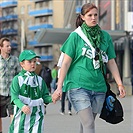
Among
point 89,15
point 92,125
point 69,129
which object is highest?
point 89,15

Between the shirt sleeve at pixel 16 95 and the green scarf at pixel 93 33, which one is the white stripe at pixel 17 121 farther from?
the green scarf at pixel 93 33

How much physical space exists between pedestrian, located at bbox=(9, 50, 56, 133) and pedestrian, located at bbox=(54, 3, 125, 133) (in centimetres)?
41

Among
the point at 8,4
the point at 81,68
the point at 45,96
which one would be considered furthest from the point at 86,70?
the point at 8,4

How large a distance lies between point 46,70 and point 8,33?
79165 mm

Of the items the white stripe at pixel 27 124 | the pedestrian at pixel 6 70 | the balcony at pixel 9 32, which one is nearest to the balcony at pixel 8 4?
the balcony at pixel 9 32

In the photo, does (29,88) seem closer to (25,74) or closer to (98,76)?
(25,74)

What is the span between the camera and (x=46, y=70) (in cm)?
1703

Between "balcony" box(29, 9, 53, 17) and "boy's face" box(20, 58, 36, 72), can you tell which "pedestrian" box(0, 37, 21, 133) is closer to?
"boy's face" box(20, 58, 36, 72)

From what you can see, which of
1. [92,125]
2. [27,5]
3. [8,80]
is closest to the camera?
[92,125]

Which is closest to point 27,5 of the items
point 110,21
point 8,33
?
point 8,33

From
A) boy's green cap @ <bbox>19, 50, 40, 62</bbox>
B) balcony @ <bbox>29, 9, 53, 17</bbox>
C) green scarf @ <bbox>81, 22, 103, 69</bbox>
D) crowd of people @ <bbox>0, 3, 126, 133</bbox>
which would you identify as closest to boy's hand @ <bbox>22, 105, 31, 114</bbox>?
crowd of people @ <bbox>0, 3, 126, 133</bbox>

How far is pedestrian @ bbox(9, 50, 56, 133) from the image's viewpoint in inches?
244

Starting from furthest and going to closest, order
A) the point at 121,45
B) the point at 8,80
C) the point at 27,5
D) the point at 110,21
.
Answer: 1. the point at 27,5
2. the point at 110,21
3. the point at 121,45
4. the point at 8,80

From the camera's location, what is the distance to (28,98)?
6.26 metres
